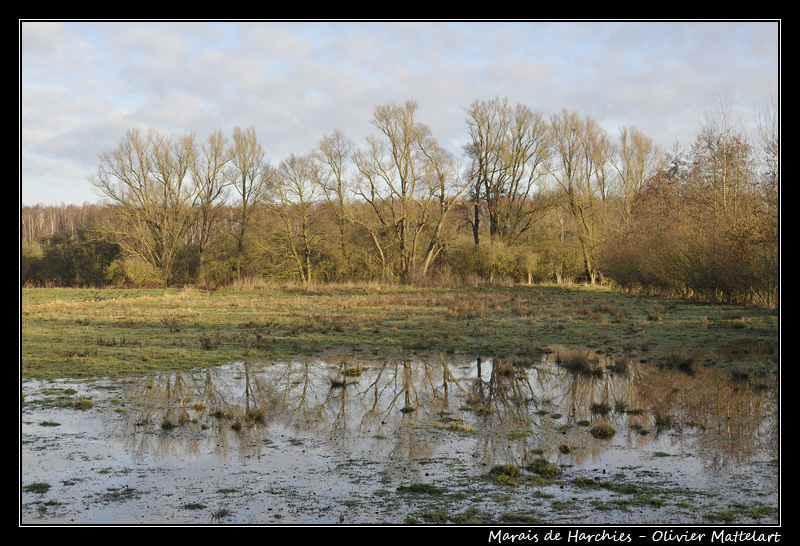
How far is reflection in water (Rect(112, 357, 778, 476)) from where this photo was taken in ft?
23.0

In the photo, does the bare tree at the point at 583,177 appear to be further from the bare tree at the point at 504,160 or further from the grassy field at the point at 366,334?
the grassy field at the point at 366,334

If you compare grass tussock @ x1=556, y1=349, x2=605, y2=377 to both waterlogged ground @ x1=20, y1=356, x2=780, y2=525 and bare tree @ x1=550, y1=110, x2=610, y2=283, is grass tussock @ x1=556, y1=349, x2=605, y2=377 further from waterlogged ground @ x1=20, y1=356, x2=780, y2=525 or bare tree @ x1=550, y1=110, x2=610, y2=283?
bare tree @ x1=550, y1=110, x2=610, y2=283

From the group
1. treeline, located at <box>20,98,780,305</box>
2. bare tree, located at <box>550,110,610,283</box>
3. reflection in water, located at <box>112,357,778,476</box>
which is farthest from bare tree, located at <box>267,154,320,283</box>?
reflection in water, located at <box>112,357,778,476</box>

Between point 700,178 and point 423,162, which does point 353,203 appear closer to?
point 423,162

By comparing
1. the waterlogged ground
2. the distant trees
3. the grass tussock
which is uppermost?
the distant trees

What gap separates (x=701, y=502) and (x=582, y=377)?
5794 mm

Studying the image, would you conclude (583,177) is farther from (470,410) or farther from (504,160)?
(470,410)

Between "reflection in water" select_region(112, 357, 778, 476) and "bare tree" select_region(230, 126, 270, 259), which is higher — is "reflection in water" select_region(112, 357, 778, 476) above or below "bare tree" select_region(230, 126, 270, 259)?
below

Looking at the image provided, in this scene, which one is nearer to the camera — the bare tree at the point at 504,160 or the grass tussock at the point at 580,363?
the grass tussock at the point at 580,363

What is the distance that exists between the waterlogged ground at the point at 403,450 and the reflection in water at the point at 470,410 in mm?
38

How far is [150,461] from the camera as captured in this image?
649 centimetres

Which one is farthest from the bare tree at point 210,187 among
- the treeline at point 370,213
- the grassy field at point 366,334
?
the grassy field at point 366,334

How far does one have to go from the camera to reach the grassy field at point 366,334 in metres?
12.8

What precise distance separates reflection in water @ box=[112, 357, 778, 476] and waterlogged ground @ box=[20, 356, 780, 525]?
4 centimetres
